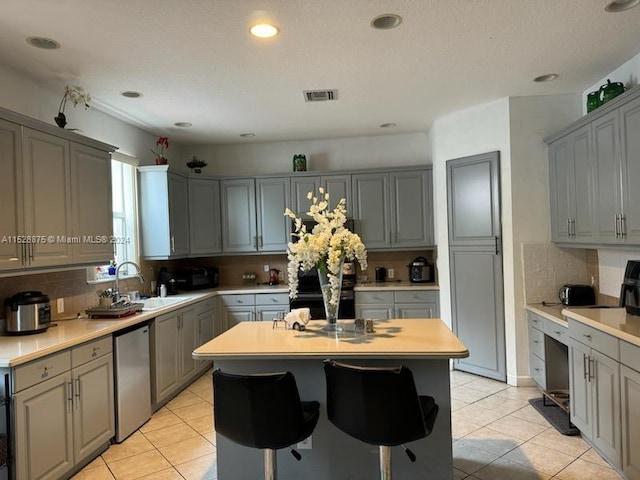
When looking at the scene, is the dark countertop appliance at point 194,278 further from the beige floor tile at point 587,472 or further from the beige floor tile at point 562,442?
the beige floor tile at point 587,472

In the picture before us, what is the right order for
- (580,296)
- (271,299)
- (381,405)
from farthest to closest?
(271,299)
(580,296)
(381,405)

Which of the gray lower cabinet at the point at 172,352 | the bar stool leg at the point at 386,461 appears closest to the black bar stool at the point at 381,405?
the bar stool leg at the point at 386,461

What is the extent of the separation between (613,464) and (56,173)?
13.1 ft

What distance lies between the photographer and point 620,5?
2.49 m

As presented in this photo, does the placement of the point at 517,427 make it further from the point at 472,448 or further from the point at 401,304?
the point at 401,304

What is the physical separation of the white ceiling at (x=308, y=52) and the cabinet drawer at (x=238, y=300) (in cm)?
208

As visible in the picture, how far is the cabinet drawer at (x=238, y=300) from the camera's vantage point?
16.9ft

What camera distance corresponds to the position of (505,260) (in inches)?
163

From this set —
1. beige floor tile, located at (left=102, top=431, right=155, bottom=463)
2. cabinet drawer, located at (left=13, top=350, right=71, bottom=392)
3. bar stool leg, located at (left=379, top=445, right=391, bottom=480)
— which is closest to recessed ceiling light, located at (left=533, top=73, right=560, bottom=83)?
bar stool leg, located at (left=379, top=445, right=391, bottom=480)

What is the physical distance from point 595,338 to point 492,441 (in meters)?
1.03

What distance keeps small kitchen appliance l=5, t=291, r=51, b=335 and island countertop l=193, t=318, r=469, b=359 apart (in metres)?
1.30

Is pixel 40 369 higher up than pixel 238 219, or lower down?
lower down

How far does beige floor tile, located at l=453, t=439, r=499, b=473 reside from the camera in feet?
8.98

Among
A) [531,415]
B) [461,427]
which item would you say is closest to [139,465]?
[461,427]
